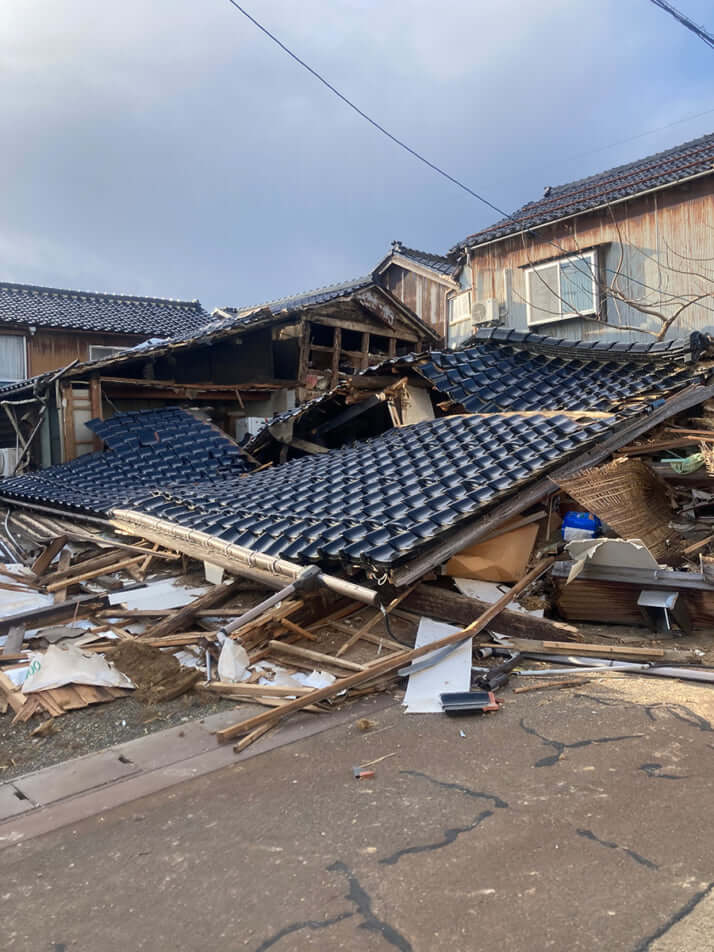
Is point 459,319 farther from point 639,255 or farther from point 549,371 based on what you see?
point 549,371

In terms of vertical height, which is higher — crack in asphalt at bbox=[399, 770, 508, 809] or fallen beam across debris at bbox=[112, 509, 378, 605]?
fallen beam across debris at bbox=[112, 509, 378, 605]

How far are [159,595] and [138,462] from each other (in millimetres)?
6395

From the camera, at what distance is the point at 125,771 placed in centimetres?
448

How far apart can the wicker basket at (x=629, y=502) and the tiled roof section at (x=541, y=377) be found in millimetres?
1638

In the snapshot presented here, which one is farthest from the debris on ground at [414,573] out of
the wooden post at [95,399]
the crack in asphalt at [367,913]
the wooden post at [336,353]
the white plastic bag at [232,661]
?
the wooden post at [336,353]

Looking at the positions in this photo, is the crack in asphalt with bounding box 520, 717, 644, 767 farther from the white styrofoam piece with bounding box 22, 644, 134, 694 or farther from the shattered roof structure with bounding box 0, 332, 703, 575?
the white styrofoam piece with bounding box 22, 644, 134, 694

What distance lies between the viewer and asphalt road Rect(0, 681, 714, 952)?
9.34 ft

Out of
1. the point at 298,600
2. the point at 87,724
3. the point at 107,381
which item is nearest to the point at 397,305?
the point at 107,381

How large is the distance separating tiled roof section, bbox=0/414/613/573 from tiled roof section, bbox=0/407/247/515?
1.18 feet

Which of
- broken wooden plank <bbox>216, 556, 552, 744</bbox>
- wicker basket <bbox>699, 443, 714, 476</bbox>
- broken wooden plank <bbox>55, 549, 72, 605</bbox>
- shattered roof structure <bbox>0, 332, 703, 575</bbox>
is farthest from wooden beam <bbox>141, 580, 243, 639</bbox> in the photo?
wicker basket <bbox>699, 443, 714, 476</bbox>

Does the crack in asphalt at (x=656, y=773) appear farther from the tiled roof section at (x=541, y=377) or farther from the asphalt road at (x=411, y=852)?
the tiled roof section at (x=541, y=377)

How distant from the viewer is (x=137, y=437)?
46.0 feet

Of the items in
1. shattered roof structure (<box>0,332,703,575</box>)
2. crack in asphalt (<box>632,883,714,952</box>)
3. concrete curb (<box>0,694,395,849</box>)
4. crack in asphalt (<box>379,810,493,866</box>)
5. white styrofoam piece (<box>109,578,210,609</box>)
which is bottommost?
concrete curb (<box>0,694,395,849</box>)

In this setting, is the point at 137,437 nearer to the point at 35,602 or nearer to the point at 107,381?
the point at 107,381
